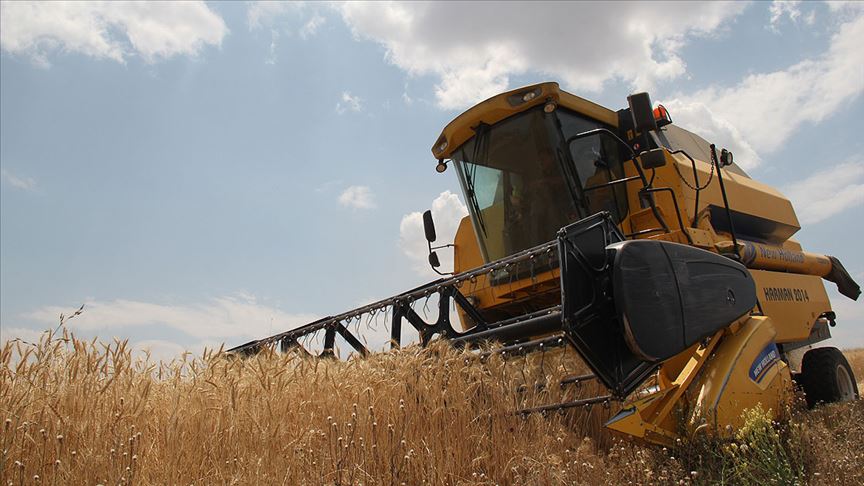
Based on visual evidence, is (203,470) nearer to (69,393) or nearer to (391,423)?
(69,393)

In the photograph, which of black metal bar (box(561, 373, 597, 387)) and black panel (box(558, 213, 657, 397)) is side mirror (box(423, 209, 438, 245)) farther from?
black panel (box(558, 213, 657, 397))

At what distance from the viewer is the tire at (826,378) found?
5191mm

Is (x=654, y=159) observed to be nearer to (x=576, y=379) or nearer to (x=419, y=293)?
(x=576, y=379)

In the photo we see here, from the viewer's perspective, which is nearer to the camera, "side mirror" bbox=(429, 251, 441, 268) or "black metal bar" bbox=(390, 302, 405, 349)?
"black metal bar" bbox=(390, 302, 405, 349)

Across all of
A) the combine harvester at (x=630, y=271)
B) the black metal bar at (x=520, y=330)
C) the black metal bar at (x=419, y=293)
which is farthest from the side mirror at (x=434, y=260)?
the black metal bar at (x=520, y=330)

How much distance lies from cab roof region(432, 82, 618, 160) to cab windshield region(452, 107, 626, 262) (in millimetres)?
67

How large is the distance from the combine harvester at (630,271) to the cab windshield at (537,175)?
11 mm

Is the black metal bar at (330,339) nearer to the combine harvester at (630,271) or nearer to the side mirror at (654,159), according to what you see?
the combine harvester at (630,271)

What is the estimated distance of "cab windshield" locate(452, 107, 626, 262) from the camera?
4.75 meters

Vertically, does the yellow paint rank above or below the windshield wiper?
below

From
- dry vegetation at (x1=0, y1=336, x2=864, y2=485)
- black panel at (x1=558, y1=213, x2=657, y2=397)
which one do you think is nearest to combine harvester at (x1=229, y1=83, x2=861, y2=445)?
black panel at (x1=558, y1=213, x2=657, y2=397)

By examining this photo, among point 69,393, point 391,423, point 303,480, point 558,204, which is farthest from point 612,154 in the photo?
point 69,393

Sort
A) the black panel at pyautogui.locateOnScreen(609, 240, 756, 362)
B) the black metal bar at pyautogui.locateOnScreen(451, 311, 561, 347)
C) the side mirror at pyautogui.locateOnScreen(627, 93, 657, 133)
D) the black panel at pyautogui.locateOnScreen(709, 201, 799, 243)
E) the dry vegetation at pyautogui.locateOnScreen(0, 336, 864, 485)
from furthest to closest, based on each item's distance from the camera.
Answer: the black panel at pyautogui.locateOnScreen(709, 201, 799, 243)
the side mirror at pyautogui.locateOnScreen(627, 93, 657, 133)
the black metal bar at pyautogui.locateOnScreen(451, 311, 561, 347)
the black panel at pyautogui.locateOnScreen(609, 240, 756, 362)
the dry vegetation at pyautogui.locateOnScreen(0, 336, 864, 485)

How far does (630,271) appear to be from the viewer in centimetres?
288
